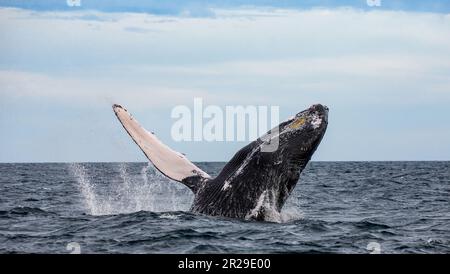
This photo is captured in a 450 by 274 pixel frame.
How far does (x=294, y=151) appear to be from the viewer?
9.93 m

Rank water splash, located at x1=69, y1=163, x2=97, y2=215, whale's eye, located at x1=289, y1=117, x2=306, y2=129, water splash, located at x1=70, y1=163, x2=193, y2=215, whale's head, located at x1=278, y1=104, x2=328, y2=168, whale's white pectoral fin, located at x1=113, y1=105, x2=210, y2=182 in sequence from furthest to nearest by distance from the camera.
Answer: water splash, located at x1=69, y1=163, x2=97, y2=215 < water splash, located at x1=70, y1=163, x2=193, y2=215 < whale's white pectoral fin, located at x1=113, y1=105, x2=210, y2=182 < whale's eye, located at x1=289, y1=117, x2=306, y2=129 < whale's head, located at x1=278, y1=104, x2=328, y2=168

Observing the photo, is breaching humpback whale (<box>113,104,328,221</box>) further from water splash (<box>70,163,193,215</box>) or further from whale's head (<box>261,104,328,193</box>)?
water splash (<box>70,163,193,215</box>)

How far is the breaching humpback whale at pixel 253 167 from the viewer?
32.6 ft

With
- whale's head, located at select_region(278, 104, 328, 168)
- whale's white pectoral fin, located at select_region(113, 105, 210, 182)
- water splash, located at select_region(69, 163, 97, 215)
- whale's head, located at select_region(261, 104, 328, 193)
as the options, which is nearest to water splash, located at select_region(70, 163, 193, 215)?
water splash, located at select_region(69, 163, 97, 215)

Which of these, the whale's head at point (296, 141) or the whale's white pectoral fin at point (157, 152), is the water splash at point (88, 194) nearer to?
the whale's white pectoral fin at point (157, 152)

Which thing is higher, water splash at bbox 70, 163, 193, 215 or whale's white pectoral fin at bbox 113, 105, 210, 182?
whale's white pectoral fin at bbox 113, 105, 210, 182

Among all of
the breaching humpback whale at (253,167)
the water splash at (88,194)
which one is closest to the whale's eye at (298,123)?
the breaching humpback whale at (253,167)

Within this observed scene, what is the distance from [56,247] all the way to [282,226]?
3.26 meters

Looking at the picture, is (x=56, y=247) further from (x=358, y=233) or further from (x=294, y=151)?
(x=358, y=233)

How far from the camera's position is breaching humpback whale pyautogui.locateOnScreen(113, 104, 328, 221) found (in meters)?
9.95

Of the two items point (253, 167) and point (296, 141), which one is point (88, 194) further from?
point (296, 141)

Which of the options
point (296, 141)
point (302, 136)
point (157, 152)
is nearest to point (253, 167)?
point (296, 141)

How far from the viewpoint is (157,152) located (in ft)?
34.1
